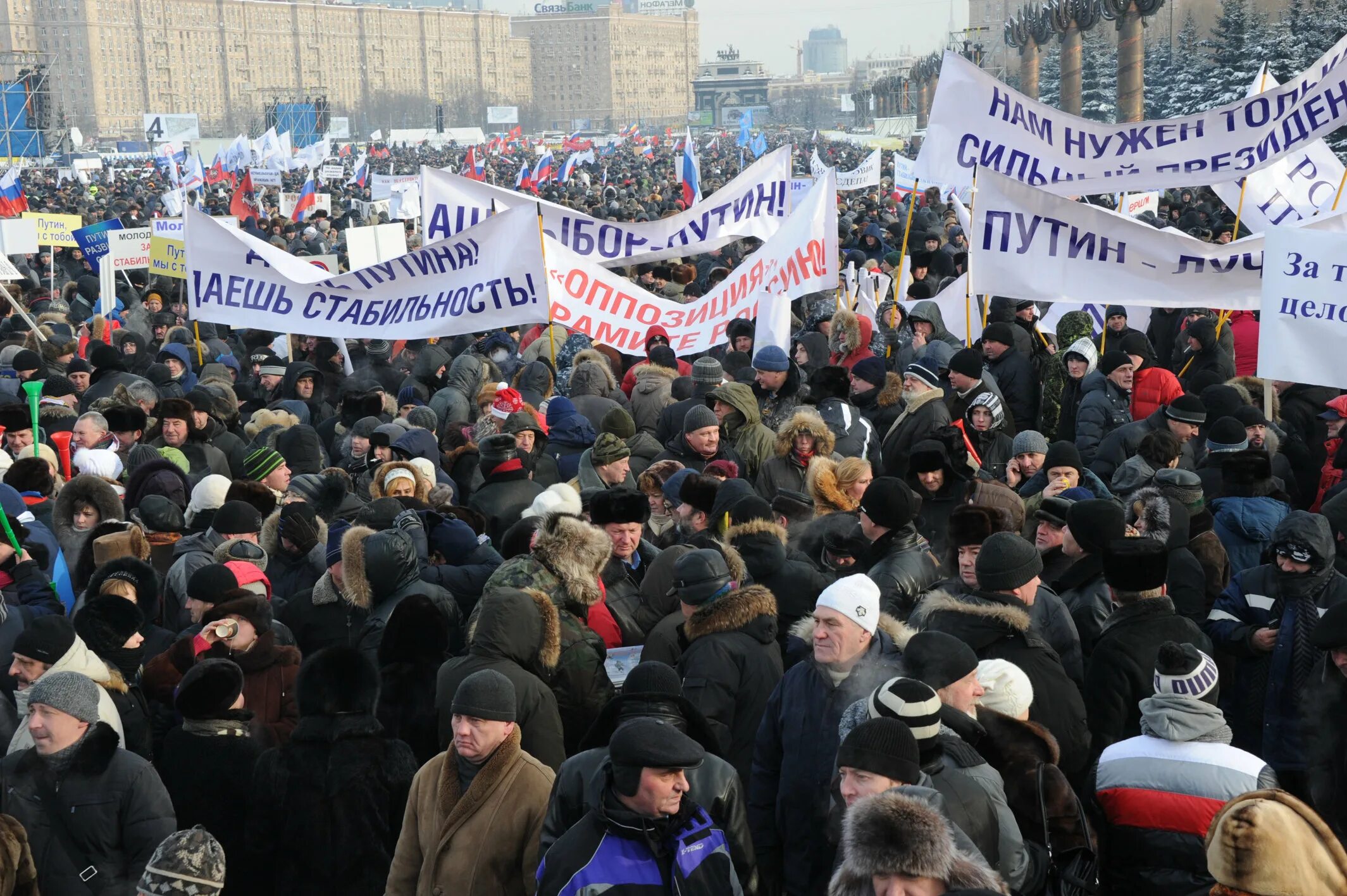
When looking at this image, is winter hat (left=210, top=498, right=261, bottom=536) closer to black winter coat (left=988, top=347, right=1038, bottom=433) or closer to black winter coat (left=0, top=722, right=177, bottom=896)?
black winter coat (left=0, top=722, right=177, bottom=896)

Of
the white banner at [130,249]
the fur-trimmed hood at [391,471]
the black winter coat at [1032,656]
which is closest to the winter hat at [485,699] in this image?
the black winter coat at [1032,656]

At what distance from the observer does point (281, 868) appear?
354 centimetres

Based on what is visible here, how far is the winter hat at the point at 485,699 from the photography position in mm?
3252

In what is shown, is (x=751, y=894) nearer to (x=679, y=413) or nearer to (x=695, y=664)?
(x=695, y=664)

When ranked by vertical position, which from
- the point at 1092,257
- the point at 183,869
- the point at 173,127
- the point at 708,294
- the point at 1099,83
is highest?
the point at 1099,83

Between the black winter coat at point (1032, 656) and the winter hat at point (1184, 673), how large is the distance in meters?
0.49

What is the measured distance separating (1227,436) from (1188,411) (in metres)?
0.43

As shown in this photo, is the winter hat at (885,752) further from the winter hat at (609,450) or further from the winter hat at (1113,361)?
the winter hat at (1113,361)

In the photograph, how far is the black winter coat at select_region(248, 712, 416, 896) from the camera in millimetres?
3479

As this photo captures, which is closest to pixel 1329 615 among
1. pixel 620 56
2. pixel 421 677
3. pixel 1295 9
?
pixel 421 677

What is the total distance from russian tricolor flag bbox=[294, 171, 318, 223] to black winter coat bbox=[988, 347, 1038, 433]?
15.5 metres

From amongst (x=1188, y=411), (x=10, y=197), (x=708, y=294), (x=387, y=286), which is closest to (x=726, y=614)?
(x=1188, y=411)

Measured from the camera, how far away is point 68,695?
138 inches

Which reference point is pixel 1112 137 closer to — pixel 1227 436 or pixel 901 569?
pixel 1227 436
